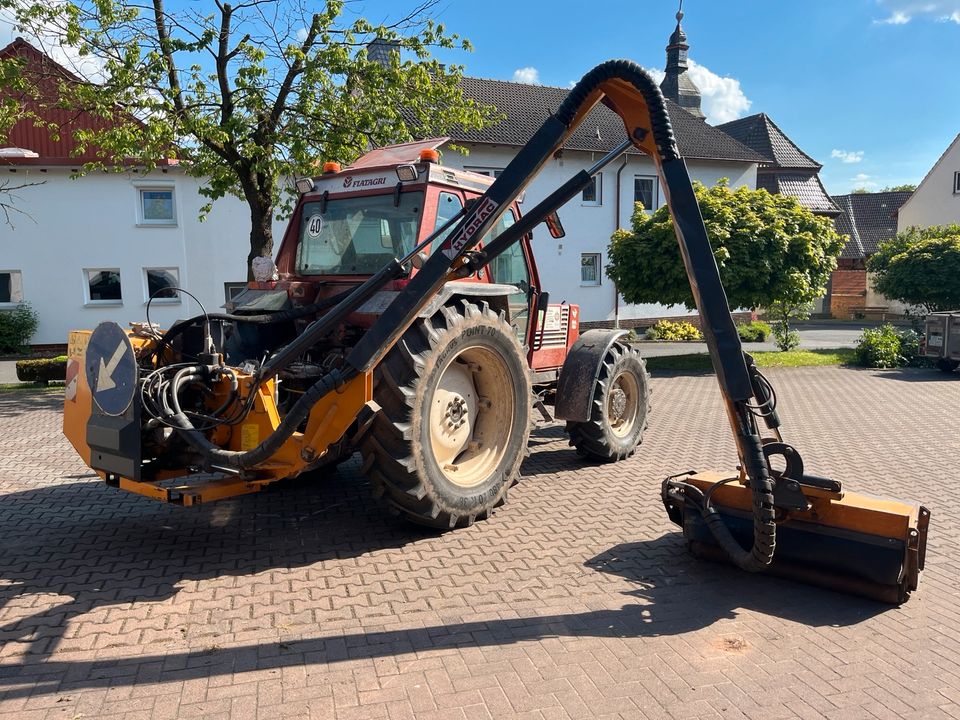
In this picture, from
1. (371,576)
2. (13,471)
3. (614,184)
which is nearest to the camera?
(371,576)

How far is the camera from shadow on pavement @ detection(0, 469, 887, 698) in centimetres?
329

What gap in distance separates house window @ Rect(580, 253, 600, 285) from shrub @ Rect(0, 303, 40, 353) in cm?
1683

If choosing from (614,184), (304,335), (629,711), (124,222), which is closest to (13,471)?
(304,335)

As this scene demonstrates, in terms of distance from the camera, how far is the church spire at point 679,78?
37.9m

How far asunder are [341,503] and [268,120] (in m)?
8.36

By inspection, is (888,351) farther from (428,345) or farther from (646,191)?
(428,345)

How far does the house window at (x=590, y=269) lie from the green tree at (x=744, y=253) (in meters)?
9.07

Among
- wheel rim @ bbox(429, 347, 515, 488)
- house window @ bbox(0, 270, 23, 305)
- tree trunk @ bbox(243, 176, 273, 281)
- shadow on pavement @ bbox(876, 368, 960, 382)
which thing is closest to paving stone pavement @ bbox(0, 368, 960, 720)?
wheel rim @ bbox(429, 347, 515, 488)

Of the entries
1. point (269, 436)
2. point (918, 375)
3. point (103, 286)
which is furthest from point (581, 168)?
point (269, 436)

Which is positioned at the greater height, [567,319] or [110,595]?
[567,319]

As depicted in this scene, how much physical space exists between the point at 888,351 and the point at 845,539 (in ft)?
46.5

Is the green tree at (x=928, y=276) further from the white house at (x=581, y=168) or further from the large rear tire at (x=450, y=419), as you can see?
the large rear tire at (x=450, y=419)

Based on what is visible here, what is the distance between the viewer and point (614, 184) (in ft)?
82.7

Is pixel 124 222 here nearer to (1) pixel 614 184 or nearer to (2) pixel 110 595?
(1) pixel 614 184
